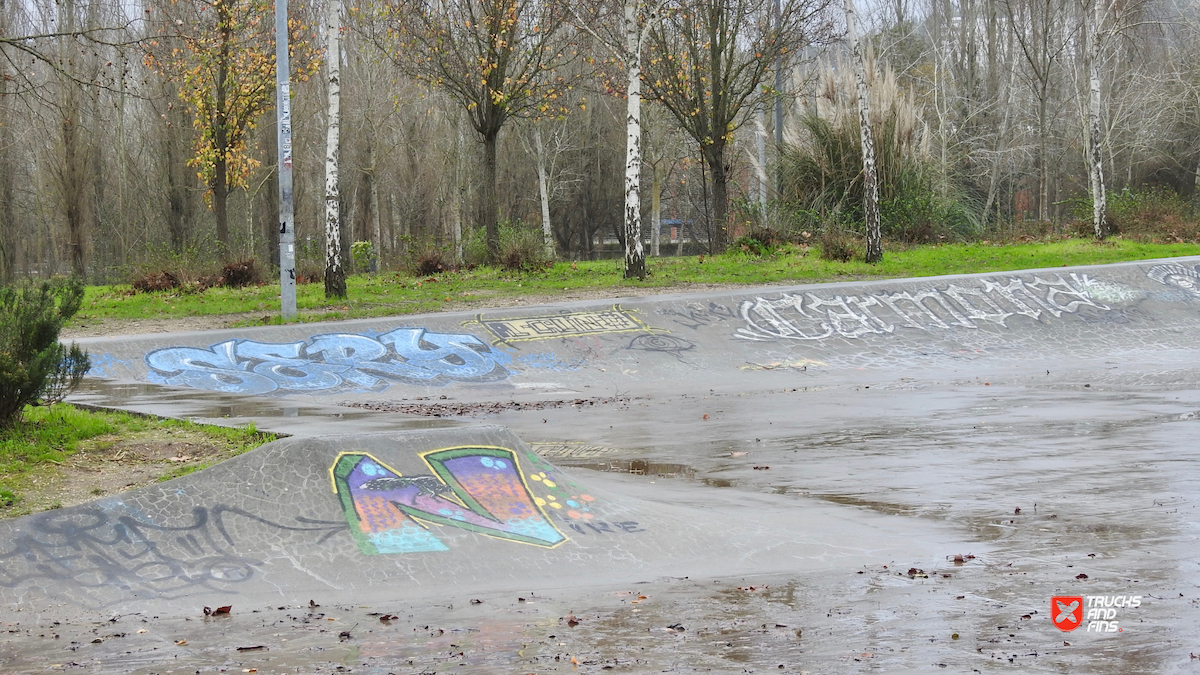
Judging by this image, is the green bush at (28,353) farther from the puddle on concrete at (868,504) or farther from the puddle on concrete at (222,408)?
the puddle on concrete at (868,504)

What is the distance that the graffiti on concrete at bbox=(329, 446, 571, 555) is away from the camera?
19.3 feet

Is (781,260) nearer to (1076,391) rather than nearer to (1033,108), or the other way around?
(1076,391)

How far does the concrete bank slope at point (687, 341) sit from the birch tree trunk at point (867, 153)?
3190mm

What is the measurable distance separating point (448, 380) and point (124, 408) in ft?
14.2

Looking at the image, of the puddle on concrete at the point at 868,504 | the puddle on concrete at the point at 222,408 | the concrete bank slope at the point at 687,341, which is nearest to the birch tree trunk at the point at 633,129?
the concrete bank slope at the point at 687,341

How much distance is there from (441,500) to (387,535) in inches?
19.5

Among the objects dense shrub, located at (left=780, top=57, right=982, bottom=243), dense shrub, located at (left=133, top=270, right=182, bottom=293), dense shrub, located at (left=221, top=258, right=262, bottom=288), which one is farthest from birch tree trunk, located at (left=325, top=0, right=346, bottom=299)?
dense shrub, located at (left=780, top=57, right=982, bottom=243)

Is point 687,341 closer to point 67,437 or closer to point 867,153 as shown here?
point 867,153

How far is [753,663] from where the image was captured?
4.16m

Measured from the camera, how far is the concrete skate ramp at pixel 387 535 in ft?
17.5

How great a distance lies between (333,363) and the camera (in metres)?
13.3

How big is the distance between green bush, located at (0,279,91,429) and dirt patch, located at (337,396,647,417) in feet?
11.6

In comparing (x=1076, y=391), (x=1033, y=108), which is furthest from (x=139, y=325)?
(x=1033, y=108)

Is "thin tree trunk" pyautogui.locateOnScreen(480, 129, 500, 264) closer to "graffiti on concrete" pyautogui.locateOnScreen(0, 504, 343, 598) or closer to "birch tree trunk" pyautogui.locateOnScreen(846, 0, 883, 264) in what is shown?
"birch tree trunk" pyautogui.locateOnScreen(846, 0, 883, 264)
